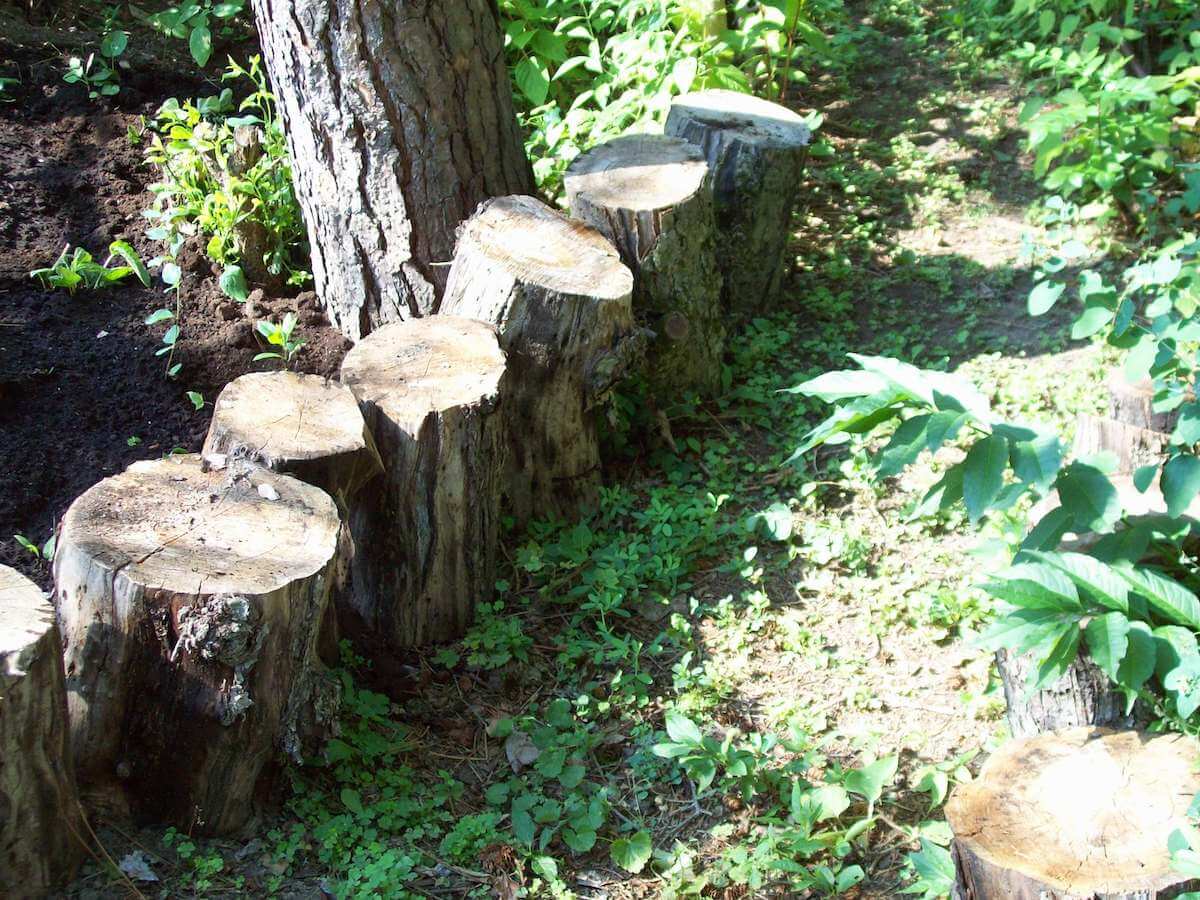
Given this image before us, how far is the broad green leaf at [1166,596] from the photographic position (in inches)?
94.5

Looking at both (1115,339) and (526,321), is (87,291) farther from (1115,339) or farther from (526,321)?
(1115,339)

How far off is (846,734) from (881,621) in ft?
1.50

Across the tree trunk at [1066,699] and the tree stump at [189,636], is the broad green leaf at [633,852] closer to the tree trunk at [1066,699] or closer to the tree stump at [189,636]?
the tree stump at [189,636]

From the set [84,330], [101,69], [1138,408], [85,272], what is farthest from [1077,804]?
[101,69]

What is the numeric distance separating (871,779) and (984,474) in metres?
0.95

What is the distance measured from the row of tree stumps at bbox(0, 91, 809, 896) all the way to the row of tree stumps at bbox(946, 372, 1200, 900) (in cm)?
151

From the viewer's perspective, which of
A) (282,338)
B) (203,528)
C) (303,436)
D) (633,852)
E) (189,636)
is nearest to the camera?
(189,636)

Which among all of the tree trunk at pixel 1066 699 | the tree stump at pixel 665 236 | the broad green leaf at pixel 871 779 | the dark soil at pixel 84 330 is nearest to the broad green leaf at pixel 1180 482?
the tree trunk at pixel 1066 699

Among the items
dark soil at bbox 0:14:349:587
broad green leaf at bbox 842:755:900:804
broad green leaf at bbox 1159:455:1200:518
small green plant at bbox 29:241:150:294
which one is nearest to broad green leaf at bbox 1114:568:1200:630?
broad green leaf at bbox 1159:455:1200:518

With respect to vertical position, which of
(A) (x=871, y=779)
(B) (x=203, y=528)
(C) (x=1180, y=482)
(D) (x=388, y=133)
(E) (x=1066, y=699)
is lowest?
(A) (x=871, y=779)

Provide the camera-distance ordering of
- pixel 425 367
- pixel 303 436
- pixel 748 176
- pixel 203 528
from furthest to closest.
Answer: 1. pixel 748 176
2. pixel 425 367
3. pixel 303 436
4. pixel 203 528

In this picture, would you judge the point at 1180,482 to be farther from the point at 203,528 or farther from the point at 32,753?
the point at 32,753

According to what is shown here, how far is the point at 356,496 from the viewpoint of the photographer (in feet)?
10.6

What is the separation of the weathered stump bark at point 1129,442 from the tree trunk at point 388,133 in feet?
7.46
